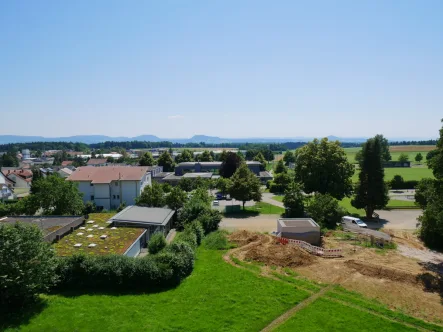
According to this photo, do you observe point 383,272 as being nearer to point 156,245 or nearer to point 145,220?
point 156,245

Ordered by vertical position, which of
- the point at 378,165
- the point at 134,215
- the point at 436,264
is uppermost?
the point at 378,165

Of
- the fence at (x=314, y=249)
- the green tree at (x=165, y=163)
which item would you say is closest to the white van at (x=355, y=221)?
the fence at (x=314, y=249)

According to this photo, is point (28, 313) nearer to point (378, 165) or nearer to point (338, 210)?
point (338, 210)

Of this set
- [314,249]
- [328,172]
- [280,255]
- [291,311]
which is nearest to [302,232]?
[314,249]

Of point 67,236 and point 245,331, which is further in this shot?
point 67,236

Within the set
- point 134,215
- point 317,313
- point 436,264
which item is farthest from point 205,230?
point 436,264
